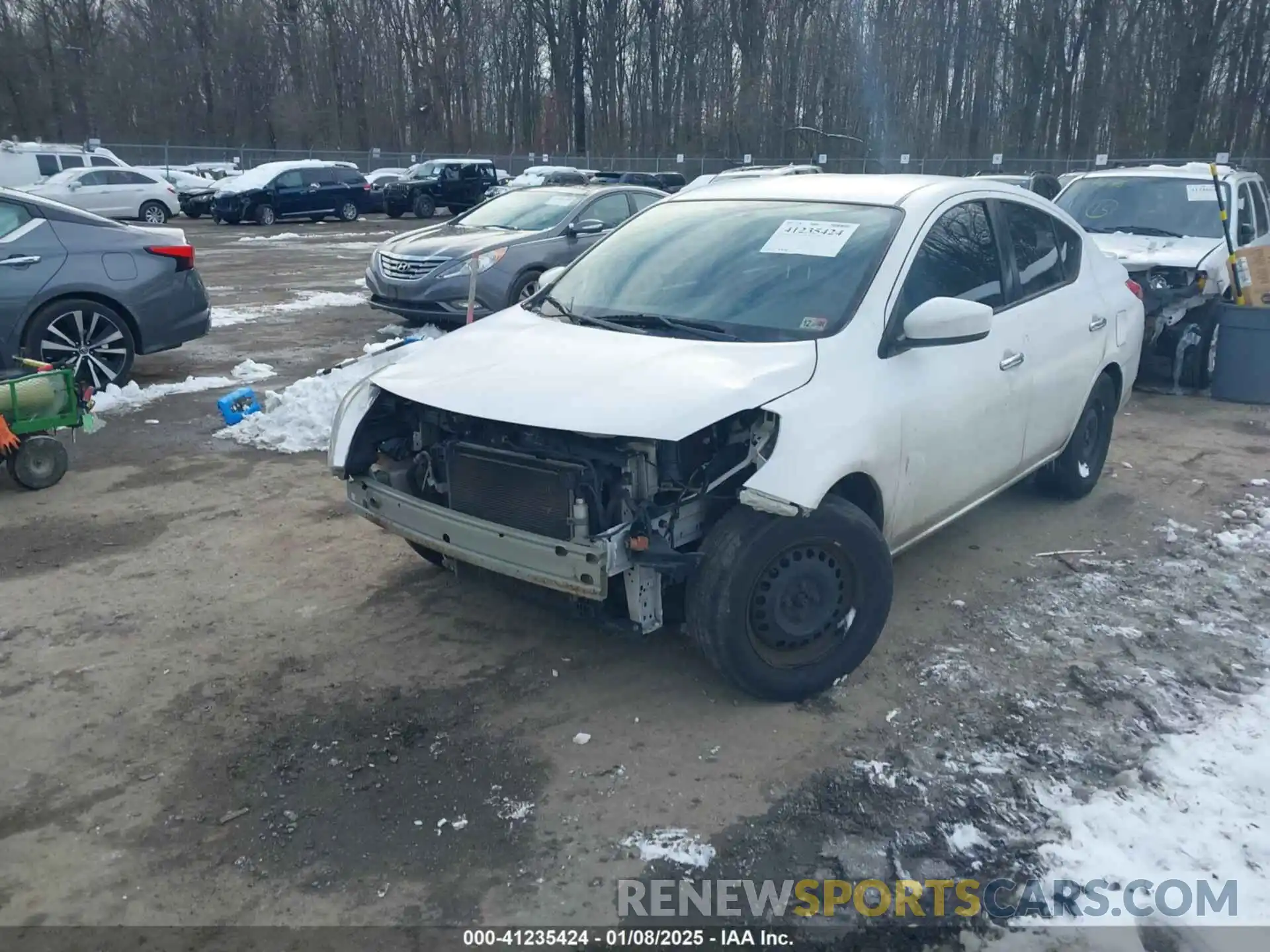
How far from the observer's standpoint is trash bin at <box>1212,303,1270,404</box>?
8.77 metres

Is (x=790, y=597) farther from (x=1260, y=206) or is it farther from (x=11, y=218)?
(x=1260, y=206)

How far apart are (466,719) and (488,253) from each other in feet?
26.1

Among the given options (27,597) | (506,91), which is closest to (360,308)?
(27,597)

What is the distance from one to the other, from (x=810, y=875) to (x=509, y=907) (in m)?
0.88

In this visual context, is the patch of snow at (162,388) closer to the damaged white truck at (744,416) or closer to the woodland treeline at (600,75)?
the damaged white truck at (744,416)

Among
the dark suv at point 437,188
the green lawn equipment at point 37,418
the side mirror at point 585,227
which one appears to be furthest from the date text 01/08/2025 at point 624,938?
the dark suv at point 437,188

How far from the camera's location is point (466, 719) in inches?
150

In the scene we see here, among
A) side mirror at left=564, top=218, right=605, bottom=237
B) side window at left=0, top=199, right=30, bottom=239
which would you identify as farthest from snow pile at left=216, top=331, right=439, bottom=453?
side mirror at left=564, top=218, right=605, bottom=237

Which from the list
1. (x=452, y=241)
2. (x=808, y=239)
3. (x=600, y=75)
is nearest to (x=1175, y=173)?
(x=452, y=241)

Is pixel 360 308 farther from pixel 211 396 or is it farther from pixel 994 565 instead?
pixel 994 565

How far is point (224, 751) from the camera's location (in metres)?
3.62

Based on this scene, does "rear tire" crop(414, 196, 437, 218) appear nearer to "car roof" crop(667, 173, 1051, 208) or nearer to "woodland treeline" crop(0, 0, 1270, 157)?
"woodland treeline" crop(0, 0, 1270, 157)

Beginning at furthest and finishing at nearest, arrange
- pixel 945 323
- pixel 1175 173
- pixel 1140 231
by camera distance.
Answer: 1. pixel 1175 173
2. pixel 1140 231
3. pixel 945 323

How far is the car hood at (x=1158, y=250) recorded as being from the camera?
9078 mm
